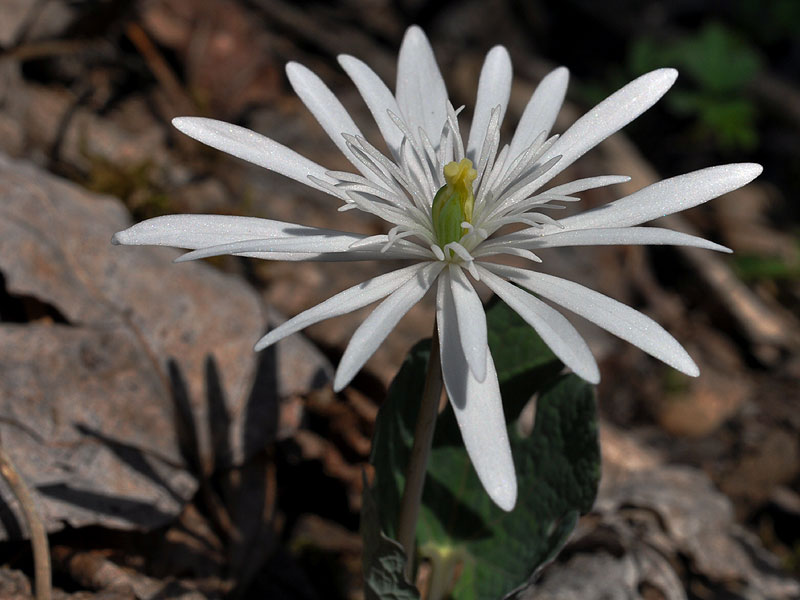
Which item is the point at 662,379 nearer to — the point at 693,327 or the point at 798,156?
the point at 693,327

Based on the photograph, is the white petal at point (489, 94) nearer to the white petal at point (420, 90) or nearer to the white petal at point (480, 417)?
the white petal at point (420, 90)

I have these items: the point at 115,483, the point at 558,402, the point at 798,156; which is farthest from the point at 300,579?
the point at 798,156

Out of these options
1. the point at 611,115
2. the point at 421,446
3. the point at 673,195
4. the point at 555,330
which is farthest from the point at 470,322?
the point at 611,115

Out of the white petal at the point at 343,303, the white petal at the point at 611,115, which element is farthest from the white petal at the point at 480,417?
the white petal at the point at 611,115

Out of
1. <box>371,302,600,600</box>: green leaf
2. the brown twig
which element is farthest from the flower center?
the brown twig

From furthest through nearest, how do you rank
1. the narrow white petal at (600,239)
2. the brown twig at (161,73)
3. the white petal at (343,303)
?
1. the brown twig at (161,73)
2. the narrow white petal at (600,239)
3. the white petal at (343,303)

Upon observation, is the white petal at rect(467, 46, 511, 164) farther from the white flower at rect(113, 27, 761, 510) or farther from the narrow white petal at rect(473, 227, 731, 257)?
the narrow white petal at rect(473, 227, 731, 257)

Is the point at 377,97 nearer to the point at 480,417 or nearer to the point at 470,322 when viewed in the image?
the point at 470,322
